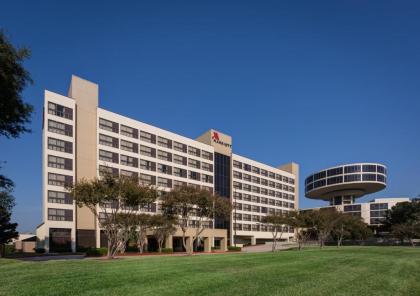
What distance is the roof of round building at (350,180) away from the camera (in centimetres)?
15238

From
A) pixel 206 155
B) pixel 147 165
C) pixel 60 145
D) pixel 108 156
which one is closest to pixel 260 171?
pixel 206 155

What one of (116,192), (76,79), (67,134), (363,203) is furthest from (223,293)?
(363,203)

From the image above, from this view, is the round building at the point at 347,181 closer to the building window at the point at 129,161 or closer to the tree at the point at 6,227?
the building window at the point at 129,161

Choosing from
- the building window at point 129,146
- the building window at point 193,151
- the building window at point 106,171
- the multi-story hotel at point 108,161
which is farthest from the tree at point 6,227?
the building window at point 193,151

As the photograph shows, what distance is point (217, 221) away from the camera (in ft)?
331

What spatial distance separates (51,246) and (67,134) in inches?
793

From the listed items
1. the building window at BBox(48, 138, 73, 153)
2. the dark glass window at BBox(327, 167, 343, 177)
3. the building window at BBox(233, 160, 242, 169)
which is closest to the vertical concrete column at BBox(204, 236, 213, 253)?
the building window at BBox(48, 138, 73, 153)

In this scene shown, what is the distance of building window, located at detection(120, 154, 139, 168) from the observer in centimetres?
7681

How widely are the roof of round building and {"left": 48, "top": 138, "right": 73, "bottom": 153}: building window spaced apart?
400 feet

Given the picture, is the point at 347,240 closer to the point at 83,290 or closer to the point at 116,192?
the point at 116,192

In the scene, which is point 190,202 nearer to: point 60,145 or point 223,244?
point 223,244

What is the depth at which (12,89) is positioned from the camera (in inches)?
895

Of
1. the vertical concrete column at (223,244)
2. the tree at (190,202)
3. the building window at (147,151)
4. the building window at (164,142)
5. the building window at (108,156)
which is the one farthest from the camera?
the building window at (164,142)

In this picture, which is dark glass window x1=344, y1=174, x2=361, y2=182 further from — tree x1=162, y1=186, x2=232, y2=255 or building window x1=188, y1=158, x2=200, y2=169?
tree x1=162, y1=186, x2=232, y2=255
